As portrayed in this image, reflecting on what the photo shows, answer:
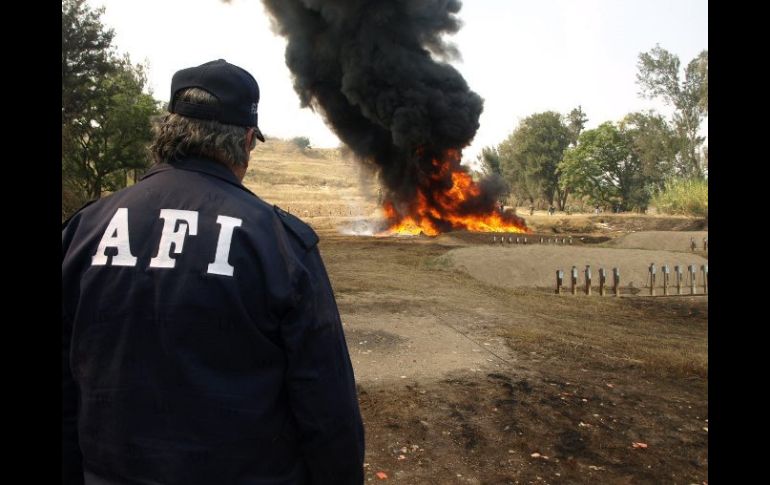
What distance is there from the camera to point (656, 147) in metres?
56.5

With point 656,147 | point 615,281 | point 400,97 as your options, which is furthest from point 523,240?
point 656,147

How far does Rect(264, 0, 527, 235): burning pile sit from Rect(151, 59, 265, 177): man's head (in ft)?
101

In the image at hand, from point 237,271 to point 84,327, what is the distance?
51cm

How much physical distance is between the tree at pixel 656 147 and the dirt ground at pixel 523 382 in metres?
48.3

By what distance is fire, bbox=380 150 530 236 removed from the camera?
113 feet

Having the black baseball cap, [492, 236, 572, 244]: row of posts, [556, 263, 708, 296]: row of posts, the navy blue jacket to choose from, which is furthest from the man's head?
[492, 236, 572, 244]: row of posts

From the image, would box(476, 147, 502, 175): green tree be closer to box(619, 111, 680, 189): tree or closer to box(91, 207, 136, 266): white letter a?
box(619, 111, 680, 189): tree

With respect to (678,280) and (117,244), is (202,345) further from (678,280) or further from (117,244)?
(678,280)

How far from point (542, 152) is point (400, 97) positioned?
44964 millimetres

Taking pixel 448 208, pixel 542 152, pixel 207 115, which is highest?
pixel 542 152

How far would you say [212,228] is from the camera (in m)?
1.62

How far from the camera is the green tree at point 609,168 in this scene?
2416 inches

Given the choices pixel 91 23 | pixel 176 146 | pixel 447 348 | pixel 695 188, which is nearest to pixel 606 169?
pixel 695 188

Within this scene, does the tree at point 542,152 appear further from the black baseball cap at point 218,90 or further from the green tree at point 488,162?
the black baseball cap at point 218,90
